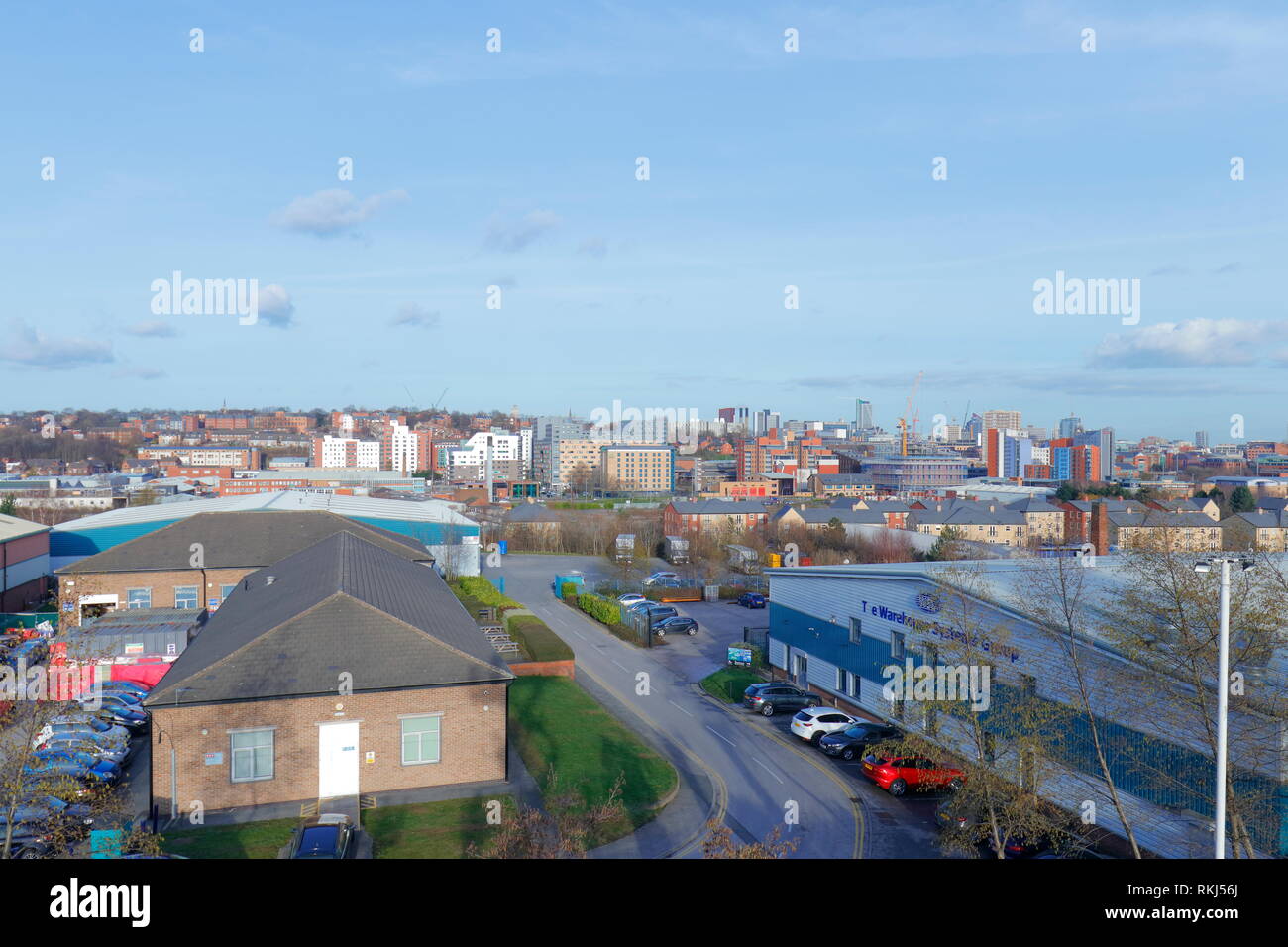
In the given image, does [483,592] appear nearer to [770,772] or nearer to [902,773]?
[770,772]

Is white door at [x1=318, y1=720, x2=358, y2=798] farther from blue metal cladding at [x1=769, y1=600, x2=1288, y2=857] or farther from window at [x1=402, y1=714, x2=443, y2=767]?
blue metal cladding at [x1=769, y1=600, x2=1288, y2=857]

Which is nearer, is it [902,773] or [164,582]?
[902,773]

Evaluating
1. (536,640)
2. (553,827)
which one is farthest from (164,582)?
(553,827)

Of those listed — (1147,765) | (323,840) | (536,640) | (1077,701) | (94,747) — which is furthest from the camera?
(536,640)

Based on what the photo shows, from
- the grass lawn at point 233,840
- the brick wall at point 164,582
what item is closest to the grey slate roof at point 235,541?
the brick wall at point 164,582

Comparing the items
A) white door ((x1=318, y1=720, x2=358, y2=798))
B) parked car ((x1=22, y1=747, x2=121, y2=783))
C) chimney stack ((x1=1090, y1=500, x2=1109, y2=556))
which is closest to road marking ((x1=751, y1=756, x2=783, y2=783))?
white door ((x1=318, y1=720, x2=358, y2=798))
